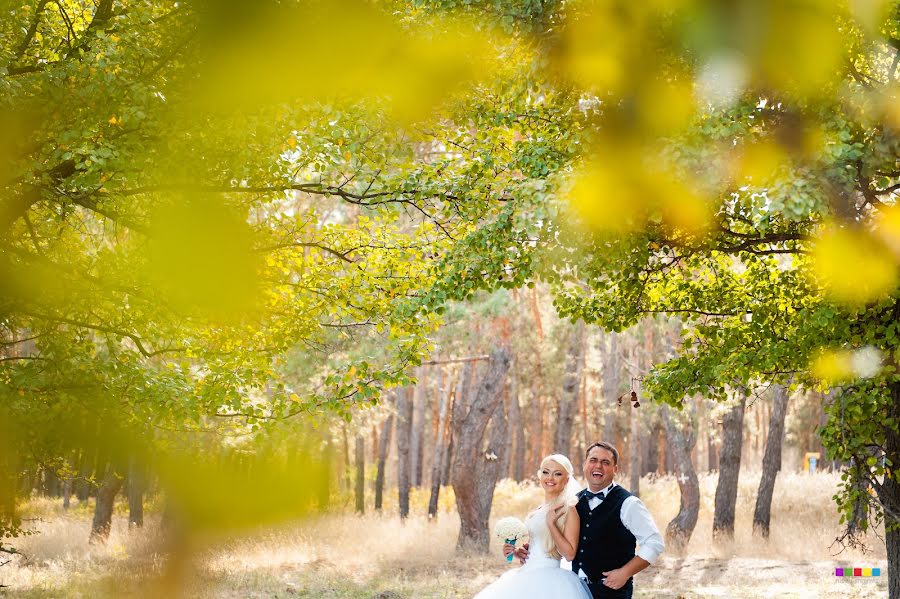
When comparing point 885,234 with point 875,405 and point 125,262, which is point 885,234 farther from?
point 125,262

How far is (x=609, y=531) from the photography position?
19.5ft

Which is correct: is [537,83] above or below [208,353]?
above

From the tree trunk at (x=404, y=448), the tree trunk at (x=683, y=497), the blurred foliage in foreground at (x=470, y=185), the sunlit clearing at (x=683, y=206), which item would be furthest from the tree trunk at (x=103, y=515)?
the sunlit clearing at (x=683, y=206)

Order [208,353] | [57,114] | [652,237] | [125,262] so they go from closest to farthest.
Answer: [57,114] → [652,237] → [125,262] → [208,353]

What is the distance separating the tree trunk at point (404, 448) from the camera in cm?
2827

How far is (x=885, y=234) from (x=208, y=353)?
7.54 meters

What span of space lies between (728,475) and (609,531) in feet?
48.5

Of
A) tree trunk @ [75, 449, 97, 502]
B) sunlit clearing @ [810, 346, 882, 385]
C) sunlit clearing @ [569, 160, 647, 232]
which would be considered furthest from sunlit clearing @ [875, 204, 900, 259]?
tree trunk @ [75, 449, 97, 502]

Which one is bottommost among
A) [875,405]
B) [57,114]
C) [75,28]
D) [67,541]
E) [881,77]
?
[67,541]

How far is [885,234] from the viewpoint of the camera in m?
7.77

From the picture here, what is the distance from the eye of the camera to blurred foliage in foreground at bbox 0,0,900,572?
25.2 ft

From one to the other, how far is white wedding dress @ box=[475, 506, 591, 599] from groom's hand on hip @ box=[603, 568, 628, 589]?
359 millimetres

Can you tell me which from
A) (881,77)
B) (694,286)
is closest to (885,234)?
(881,77)

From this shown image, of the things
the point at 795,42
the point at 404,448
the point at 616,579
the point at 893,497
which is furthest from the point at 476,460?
the point at 616,579
